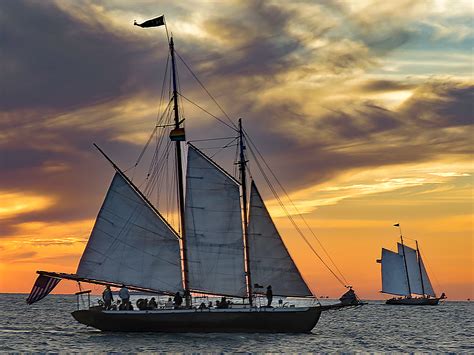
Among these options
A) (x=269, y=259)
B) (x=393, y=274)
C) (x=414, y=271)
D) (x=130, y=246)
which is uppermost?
(x=414, y=271)

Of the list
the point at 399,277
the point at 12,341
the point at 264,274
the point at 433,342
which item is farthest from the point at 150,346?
the point at 399,277

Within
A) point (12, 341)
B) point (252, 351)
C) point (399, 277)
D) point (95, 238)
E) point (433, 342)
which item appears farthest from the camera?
point (399, 277)

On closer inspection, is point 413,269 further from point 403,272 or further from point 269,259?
point 269,259

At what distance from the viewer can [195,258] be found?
7062cm

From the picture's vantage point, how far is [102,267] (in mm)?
68500

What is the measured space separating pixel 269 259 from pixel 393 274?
12765 centimetres

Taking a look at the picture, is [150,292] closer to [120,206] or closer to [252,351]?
[120,206]

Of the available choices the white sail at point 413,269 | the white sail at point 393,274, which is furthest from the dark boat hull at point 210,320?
the white sail at point 413,269

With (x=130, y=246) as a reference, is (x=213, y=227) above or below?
above

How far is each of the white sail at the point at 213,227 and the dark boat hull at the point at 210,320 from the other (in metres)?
2.69

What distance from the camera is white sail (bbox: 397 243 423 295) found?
194 meters

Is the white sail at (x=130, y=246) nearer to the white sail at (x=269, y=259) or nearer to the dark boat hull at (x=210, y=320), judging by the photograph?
the dark boat hull at (x=210, y=320)

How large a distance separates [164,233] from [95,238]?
6176 millimetres

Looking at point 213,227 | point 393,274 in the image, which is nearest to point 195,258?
point 213,227
